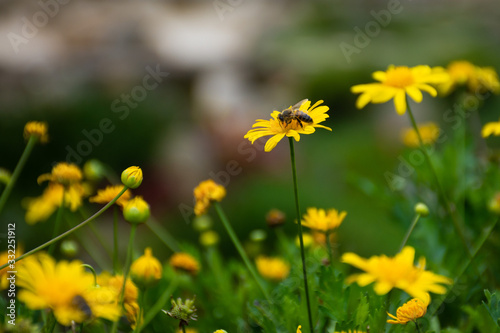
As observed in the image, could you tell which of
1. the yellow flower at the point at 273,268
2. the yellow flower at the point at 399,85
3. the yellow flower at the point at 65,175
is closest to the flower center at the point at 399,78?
the yellow flower at the point at 399,85

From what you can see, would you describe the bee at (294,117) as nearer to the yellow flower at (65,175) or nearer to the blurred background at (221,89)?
the yellow flower at (65,175)

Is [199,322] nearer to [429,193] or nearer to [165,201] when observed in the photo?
[429,193]

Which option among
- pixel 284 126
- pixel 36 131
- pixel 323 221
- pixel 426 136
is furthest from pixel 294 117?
pixel 426 136

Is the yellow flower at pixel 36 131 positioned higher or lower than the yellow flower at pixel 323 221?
higher

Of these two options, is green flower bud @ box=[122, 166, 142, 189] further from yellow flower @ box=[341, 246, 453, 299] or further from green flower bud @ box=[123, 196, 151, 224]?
yellow flower @ box=[341, 246, 453, 299]

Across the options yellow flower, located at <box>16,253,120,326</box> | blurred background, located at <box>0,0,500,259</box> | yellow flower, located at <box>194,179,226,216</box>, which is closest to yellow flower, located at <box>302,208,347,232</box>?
yellow flower, located at <box>194,179,226,216</box>

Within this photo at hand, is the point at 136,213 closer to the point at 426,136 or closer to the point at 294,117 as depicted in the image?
the point at 294,117
